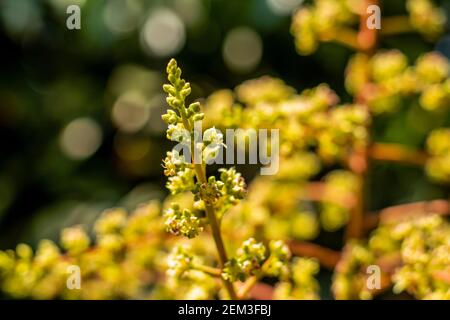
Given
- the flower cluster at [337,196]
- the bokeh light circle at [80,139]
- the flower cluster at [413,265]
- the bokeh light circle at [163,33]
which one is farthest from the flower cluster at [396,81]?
the bokeh light circle at [80,139]

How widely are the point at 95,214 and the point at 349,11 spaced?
1575 millimetres

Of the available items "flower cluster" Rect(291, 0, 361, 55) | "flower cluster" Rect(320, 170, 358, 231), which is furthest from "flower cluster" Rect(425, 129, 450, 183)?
"flower cluster" Rect(291, 0, 361, 55)

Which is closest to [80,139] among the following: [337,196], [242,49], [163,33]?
[163,33]

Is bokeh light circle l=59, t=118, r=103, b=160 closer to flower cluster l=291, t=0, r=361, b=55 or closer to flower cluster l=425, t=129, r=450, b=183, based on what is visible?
flower cluster l=291, t=0, r=361, b=55

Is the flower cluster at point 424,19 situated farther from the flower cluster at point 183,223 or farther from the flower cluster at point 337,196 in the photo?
the flower cluster at point 183,223

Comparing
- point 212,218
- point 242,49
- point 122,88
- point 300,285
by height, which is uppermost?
point 242,49

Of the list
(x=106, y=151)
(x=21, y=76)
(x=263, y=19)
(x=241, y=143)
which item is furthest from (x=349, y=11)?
(x=21, y=76)

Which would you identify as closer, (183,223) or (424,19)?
(183,223)

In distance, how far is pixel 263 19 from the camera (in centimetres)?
317

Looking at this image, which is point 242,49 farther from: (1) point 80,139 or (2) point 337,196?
(2) point 337,196

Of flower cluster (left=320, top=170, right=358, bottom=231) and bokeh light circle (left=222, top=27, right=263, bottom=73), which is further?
bokeh light circle (left=222, top=27, right=263, bottom=73)

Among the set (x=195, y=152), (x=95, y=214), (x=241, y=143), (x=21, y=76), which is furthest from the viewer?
(x=21, y=76)
